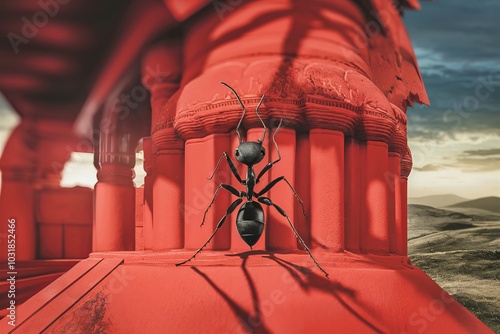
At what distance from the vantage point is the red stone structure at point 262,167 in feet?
12.7

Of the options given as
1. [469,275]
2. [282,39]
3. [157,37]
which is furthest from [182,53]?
[469,275]

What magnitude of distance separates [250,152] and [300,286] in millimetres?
1016

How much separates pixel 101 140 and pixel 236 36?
374cm

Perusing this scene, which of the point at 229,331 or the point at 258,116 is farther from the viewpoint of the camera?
the point at 258,116

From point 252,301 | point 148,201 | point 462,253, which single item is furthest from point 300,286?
point 462,253

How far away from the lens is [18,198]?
321 inches

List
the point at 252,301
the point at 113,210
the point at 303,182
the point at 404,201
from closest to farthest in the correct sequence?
the point at 252,301 < the point at 303,182 < the point at 404,201 < the point at 113,210

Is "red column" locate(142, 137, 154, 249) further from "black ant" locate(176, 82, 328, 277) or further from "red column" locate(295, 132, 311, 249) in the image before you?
"red column" locate(295, 132, 311, 249)

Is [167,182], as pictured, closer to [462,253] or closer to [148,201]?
[148,201]

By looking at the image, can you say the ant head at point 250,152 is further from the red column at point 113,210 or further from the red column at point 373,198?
the red column at point 113,210

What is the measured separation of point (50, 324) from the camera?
3951 mm

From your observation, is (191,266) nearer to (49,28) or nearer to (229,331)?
(229,331)

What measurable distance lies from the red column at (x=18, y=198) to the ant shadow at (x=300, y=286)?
4981mm

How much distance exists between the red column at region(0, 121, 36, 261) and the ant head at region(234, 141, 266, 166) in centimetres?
518
